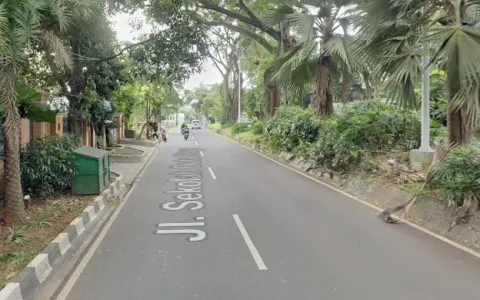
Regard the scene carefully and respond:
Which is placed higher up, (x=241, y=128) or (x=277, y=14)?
(x=277, y=14)

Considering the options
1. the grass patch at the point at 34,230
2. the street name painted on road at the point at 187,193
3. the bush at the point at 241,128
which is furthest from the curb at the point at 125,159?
the bush at the point at 241,128

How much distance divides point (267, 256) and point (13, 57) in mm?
4855

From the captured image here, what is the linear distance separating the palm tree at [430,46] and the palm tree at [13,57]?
600 cm

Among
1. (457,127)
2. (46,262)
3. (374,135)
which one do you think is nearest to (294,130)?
(374,135)

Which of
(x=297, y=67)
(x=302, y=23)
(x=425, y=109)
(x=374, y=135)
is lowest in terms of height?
(x=374, y=135)

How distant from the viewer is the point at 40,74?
45.2 ft

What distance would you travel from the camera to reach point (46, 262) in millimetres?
5457

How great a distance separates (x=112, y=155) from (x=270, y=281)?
15.5 m

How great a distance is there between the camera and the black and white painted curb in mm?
4520

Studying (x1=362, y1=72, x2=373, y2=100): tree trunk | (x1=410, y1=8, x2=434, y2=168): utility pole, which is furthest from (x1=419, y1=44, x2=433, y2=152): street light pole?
(x1=362, y1=72, x2=373, y2=100): tree trunk

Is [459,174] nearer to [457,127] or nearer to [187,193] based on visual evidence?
[457,127]

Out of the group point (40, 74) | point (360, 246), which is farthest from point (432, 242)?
point (40, 74)

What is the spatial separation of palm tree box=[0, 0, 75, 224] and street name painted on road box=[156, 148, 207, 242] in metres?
2.51

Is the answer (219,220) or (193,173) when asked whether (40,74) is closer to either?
(193,173)
